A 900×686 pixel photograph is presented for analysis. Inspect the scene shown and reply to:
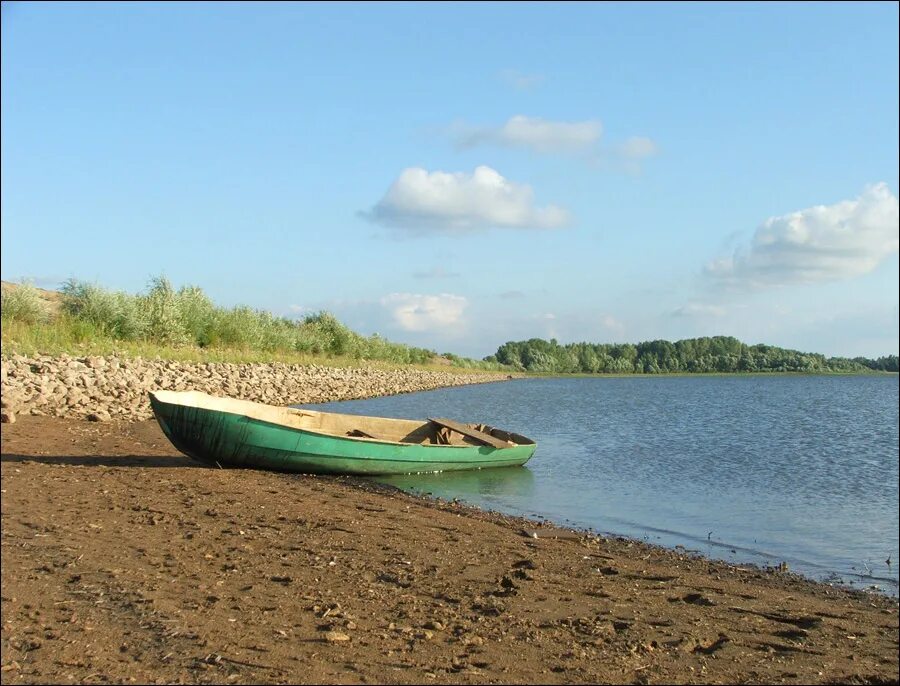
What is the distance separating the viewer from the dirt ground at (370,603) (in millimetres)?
4352

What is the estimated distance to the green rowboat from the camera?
1170 cm

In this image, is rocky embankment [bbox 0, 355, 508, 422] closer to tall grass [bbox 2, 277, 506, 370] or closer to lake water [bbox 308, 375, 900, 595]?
tall grass [bbox 2, 277, 506, 370]

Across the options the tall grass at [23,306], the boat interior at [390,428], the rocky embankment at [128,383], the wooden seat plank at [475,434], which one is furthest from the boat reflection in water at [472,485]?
the rocky embankment at [128,383]

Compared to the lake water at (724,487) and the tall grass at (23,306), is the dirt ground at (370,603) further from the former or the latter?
the tall grass at (23,306)

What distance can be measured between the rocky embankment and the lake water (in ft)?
10.5

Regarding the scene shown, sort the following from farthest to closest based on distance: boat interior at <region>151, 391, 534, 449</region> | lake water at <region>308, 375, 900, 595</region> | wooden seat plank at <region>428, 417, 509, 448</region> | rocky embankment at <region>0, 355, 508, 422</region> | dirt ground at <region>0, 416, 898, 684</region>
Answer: wooden seat plank at <region>428, 417, 509, 448</region> < boat interior at <region>151, 391, 534, 449</region> < rocky embankment at <region>0, 355, 508, 422</region> < lake water at <region>308, 375, 900, 595</region> < dirt ground at <region>0, 416, 898, 684</region>

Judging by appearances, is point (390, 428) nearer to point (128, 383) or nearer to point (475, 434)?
point (475, 434)

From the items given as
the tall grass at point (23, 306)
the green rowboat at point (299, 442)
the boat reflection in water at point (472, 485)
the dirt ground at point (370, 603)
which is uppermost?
the tall grass at point (23, 306)

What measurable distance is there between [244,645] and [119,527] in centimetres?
335

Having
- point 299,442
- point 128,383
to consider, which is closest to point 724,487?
point 299,442

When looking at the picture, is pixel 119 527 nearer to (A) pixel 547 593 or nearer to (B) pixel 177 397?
(A) pixel 547 593

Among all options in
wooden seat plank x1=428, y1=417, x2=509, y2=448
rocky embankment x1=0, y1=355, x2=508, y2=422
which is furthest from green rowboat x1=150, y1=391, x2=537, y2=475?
rocky embankment x1=0, y1=355, x2=508, y2=422

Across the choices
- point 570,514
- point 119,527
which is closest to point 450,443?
point 570,514

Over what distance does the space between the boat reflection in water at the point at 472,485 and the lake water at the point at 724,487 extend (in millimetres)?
30
